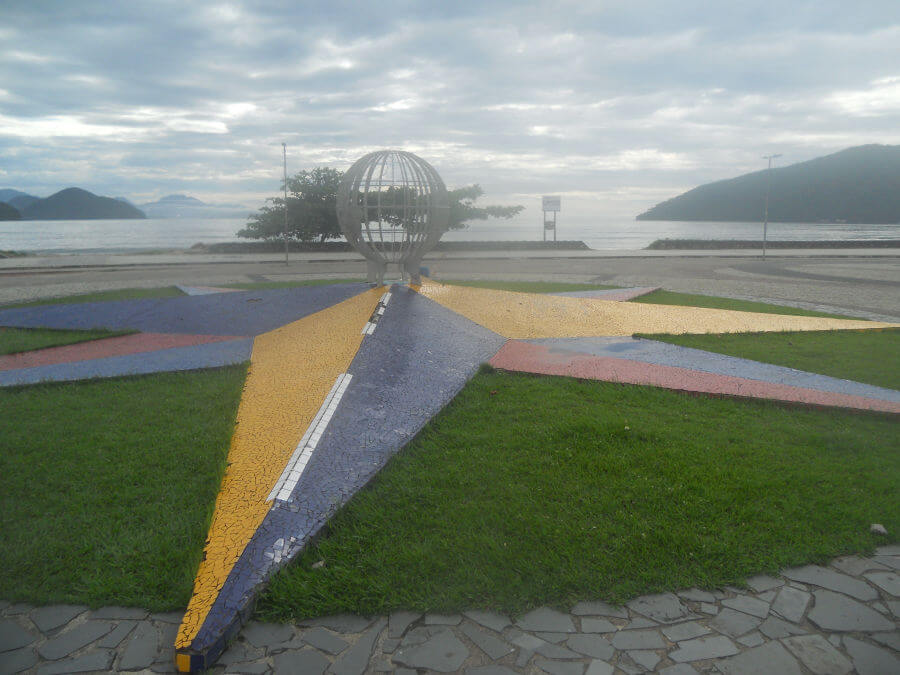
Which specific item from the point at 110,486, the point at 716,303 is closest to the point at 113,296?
the point at 110,486

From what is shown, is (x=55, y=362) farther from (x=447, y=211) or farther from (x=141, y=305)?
(x=447, y=211)

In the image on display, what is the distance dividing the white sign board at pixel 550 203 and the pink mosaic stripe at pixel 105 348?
1137 inches

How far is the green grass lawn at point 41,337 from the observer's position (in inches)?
324

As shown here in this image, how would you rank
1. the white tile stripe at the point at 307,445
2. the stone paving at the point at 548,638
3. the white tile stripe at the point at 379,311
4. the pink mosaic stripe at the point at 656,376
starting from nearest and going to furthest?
the stone paving at the point at 548,638, the white tile stripe at the point at 307,445, the pink mosaic stripe at the point at 656,376, the white tile stripe at the point at 379,311

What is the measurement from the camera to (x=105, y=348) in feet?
26.5

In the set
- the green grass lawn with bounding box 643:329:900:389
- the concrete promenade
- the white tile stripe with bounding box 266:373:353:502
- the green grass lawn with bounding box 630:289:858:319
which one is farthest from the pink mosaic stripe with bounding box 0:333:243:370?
the green grass lawn with bounding box 630:289:858:319

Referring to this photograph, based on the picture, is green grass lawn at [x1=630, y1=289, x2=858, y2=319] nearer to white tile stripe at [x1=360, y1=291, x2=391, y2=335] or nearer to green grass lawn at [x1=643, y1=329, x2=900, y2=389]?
green grass lawn at [x1=643, y1=329, x2=900, y2=389]

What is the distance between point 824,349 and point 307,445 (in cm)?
658

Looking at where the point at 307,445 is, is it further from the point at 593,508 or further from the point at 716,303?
the point at 716,303

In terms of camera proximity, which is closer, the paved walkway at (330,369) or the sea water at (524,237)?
the paved walkway at (330,369)

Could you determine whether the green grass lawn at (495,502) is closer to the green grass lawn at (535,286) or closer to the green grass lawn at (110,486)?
the green grass lawn at (110,486)

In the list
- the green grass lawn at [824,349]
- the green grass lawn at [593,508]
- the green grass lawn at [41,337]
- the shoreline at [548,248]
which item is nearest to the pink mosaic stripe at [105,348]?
the green grass lawn at [41,337]

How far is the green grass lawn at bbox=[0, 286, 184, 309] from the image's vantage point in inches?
497

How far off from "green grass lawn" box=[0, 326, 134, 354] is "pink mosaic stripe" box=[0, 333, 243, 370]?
0.16 meters
